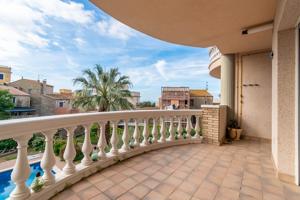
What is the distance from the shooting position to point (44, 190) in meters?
1.50

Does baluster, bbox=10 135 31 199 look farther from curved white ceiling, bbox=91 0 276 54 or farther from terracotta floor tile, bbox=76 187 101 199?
curved white ceiling, bbox=91 0 276 54

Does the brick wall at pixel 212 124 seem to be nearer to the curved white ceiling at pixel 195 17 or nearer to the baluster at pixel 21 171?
the curved white ceiling at pixel 195 17

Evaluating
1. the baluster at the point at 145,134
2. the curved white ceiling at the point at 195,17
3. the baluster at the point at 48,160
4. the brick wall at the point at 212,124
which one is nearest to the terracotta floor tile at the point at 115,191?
the baluster at the point at 48,160

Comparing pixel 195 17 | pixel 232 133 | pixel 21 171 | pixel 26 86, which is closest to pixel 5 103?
pixel 26 86

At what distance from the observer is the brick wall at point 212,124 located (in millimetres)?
3752

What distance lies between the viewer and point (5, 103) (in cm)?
382

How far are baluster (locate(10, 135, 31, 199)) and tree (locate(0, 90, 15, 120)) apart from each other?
3.36 metres

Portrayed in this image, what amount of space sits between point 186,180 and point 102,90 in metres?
6.56

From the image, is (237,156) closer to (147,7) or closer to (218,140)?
(218,140)

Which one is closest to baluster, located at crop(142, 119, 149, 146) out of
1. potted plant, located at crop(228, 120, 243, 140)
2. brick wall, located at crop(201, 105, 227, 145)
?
brick wall, located at crop(201, 105, 227, 145)

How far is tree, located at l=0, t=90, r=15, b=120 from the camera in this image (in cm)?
374

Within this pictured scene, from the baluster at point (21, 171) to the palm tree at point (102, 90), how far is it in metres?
6.20

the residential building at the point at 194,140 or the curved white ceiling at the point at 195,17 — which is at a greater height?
the curved white ceiling at the point at 195,17

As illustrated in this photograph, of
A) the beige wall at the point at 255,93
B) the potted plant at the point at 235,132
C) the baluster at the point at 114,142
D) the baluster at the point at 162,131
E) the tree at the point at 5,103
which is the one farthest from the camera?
the potted plant at the point at 235,132
